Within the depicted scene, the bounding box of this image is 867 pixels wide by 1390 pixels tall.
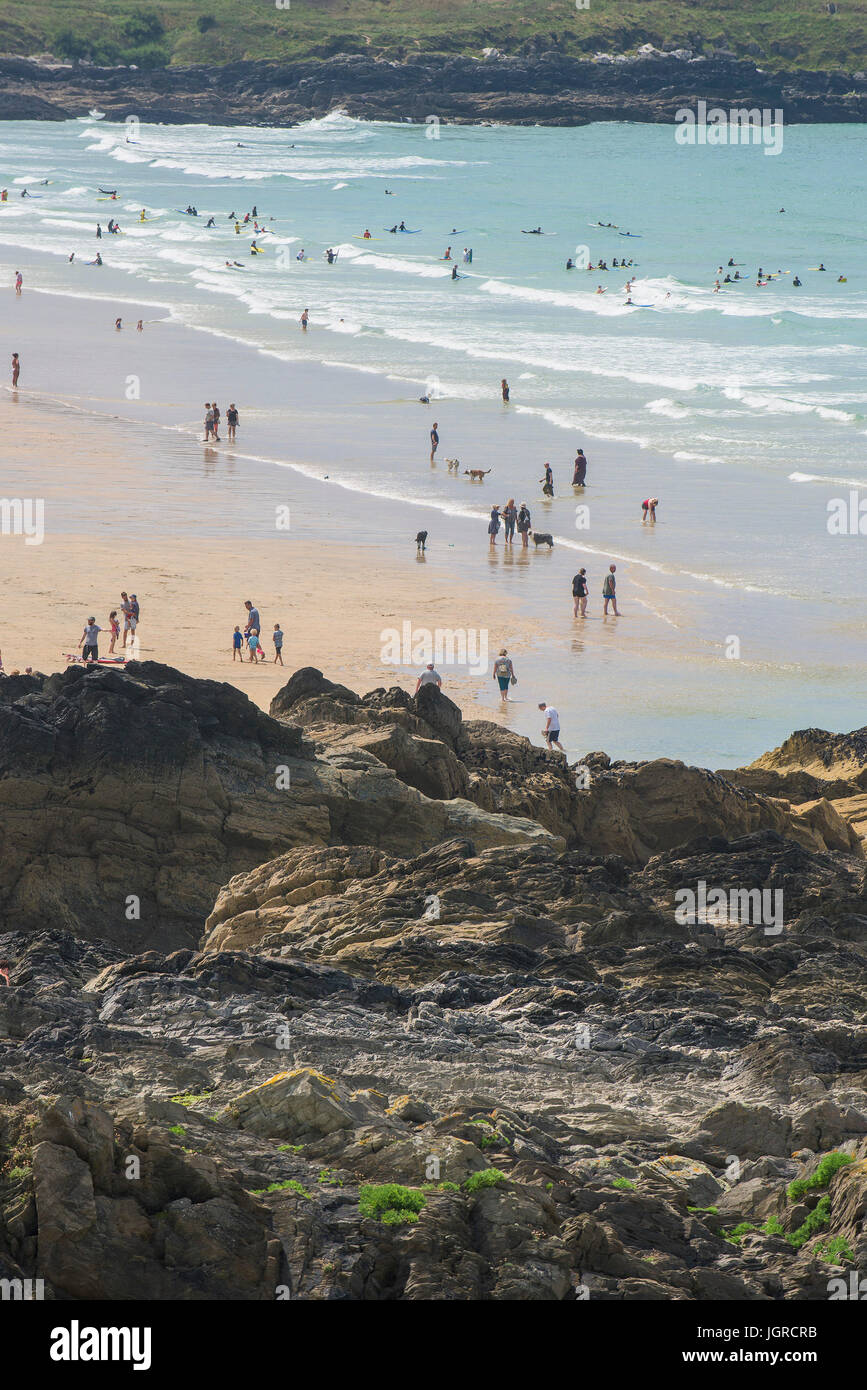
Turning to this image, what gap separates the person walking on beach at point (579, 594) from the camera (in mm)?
31922

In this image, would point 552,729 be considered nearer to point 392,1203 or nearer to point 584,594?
point 584,594

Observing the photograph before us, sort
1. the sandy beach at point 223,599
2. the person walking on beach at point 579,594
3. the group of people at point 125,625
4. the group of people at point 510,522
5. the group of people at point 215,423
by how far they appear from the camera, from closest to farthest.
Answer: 1. the sandy beach at point 223,599
2. the group of people at point 125,625
3. the person walking on beach at point 579,594
4. the group of people at point 510,522
5. the group of people at point 215,423

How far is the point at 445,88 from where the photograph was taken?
154 metres

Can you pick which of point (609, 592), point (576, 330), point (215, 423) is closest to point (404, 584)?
point (609, 592)

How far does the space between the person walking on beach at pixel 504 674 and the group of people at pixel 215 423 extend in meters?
19.4

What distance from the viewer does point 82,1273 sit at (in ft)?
26.6

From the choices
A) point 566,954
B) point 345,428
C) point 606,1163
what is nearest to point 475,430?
point 345,428

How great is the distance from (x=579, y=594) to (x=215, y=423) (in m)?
16.2

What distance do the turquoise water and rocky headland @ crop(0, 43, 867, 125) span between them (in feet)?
48.7

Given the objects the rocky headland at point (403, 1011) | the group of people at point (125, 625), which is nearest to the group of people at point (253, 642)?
the group of people at point (125, 625)

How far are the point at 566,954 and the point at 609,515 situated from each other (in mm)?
26111

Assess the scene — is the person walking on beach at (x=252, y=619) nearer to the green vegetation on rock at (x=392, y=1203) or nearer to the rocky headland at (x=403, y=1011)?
the rocky headland at (x=403, y=1011)

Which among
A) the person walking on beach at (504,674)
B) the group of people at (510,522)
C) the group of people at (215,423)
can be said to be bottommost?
the person walking on beach at (504,674)

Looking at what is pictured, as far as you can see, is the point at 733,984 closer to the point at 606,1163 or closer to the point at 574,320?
the point at 606,1163
